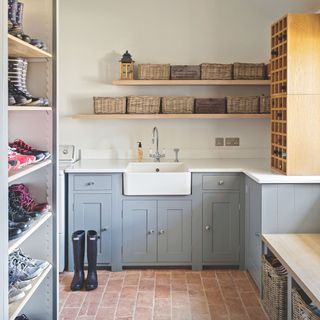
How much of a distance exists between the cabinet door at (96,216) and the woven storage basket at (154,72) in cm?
127

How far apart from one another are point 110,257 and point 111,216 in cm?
36

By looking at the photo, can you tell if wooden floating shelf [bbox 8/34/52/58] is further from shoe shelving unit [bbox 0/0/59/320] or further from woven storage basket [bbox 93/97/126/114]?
woven storage basket [bbox 93/97/126/114]

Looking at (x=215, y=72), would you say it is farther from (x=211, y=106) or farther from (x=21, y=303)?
(x=21, y=303)

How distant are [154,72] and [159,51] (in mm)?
334

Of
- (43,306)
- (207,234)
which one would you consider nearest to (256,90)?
(207,234)

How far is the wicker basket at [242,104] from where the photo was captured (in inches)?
185

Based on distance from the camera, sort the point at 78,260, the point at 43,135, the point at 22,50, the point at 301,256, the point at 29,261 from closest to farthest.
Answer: the point at 22,50 → the point at 29,261 → the point at 43,135 → the point at 301,256 → the point at 78,260

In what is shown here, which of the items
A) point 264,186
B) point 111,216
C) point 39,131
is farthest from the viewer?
point 111,216

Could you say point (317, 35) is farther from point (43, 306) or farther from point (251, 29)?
point (43, 306)

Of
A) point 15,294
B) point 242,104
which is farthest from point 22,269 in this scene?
point 242,104

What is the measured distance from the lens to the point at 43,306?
2.85m

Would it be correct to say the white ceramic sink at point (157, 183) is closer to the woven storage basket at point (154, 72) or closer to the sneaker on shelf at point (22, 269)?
the woven storage basket at point (154, 72)

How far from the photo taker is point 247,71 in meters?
4.71

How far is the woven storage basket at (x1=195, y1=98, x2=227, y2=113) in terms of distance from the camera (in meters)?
4.72
